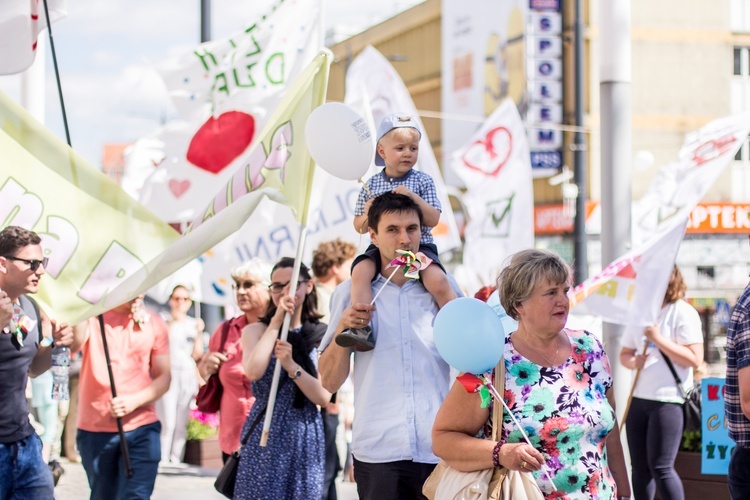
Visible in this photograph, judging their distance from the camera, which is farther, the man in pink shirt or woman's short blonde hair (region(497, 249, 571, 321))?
the man in pink shirt

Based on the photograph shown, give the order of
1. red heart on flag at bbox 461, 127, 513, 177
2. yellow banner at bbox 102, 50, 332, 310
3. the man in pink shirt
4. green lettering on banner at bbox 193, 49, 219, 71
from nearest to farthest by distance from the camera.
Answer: yellow banner at bbox 102, 50, 332, 310, the man in pink shirt, green lettering on banner at bbox 193, 49, 219, 71, red heart on flag at bbox 461, 127, 513, 177

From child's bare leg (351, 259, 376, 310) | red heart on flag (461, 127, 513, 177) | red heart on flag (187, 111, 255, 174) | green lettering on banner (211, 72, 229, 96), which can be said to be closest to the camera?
child's bare leg (351, 259, 376, 310)

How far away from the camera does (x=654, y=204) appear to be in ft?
31.7

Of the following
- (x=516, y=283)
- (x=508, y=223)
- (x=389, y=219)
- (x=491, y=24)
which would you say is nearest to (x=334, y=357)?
(x=389, y=219)

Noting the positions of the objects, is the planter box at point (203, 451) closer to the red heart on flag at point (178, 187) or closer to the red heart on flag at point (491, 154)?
the red heart on flag at point (178, 187)

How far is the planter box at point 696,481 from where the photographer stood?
303 inches

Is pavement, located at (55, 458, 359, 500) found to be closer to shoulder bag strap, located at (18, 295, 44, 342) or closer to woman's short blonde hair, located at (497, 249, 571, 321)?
shoulder bag strap, located at (18, 295, 44, 342)

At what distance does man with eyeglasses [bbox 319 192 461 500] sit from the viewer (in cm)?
449

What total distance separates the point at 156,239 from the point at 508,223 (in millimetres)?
6922

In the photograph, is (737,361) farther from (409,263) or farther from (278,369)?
(278,369)

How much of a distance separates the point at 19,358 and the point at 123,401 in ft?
4.01

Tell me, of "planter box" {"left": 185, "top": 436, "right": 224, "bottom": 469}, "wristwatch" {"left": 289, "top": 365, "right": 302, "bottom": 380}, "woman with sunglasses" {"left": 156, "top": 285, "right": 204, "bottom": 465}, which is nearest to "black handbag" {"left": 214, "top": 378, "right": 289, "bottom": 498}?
"wristwatch" {"left": 289, "top": 365, "right": 302, "bottom": 380}

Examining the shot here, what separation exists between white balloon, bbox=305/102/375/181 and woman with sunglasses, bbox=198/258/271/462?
1.66 metres

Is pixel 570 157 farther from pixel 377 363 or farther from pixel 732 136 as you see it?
pixel 377 363
